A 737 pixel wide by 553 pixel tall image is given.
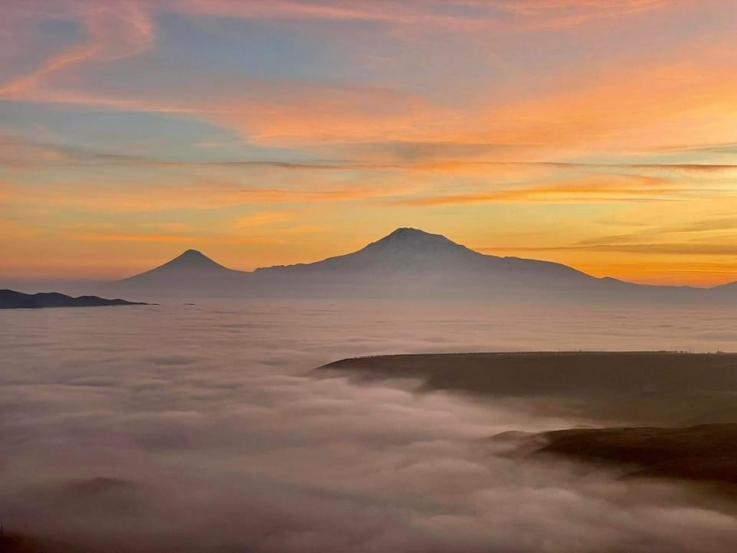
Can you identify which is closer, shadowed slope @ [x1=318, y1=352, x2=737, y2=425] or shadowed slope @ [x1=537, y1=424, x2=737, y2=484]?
shadowed slope @ [x1=537, y1=424, x2=737, y2=484]

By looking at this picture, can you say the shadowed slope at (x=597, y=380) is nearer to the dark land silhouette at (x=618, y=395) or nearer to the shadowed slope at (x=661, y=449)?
the dark land silhouette at (x=618, y=395)

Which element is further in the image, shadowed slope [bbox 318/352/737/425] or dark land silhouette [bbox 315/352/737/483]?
shadowed slope [bbox 318/352/737/425]

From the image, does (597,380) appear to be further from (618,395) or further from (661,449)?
(661,449)

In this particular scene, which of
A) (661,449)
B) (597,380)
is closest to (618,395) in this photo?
(597,380)

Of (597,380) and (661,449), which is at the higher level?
(597,380)

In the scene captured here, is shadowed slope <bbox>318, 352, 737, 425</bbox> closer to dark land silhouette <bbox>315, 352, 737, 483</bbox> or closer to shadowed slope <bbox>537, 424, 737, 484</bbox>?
dark land silhouette <bbox>315, 352, 737, 483</bbox>

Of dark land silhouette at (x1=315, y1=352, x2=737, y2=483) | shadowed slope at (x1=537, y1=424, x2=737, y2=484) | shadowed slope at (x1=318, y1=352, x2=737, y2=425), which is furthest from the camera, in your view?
shadowed slope at (x1=318, y1=352, x2=737, y2=425)

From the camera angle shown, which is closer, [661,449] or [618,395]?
[661,449]

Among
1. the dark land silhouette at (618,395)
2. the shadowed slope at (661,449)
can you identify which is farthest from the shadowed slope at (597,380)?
the shadowed slope at (661,449)

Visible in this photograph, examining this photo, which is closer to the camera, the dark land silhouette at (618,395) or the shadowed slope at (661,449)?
the shadowed slope at (661,449)

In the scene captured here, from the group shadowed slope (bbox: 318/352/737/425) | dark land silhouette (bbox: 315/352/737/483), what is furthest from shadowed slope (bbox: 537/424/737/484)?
shadowed slope (bbox: 318/352/737/425)

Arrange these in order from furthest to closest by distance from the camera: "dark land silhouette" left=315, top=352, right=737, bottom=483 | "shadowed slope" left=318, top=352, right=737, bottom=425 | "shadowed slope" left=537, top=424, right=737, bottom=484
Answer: "shadowed slope" left=318, top=352, right=737, bottom=425 < "dark land silhouette" left=315, top=352, right=737, bottom=483 < "shadowed slope" left=537, top=424, right=737, bottom=484

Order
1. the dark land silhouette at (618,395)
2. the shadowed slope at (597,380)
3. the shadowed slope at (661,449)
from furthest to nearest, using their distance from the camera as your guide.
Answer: the shadowed slope at (597,380) < the dark land silhouette at (618,395) < the shadowed slope at (661,449)
